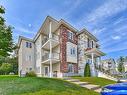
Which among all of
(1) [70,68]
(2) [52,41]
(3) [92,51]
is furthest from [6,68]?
(3) [92,51]

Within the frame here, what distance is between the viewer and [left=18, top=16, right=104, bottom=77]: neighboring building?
33125 mm

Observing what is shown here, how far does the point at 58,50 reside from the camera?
112ft

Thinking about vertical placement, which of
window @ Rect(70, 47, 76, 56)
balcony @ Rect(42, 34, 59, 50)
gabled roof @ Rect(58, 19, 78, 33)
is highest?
gabled roof @ Rect(58, 19, 78, 33)

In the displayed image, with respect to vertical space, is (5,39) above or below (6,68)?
above

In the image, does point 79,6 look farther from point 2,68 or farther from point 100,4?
point 2,68

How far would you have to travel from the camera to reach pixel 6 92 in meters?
12.4

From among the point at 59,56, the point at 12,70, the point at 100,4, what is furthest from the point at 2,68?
the point at 100,4

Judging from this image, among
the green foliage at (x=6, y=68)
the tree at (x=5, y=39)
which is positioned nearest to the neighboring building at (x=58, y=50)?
the tree at (x=5, y=39)

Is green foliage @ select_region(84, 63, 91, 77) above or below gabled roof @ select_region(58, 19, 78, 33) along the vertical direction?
below

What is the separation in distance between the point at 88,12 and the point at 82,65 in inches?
636

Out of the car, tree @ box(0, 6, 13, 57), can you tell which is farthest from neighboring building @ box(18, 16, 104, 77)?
the car

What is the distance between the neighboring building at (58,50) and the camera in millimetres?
33125

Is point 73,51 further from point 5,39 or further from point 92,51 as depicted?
point 5,39

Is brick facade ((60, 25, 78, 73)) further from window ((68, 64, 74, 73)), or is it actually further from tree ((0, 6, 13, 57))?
tree ((0, 6, 13, 57))
